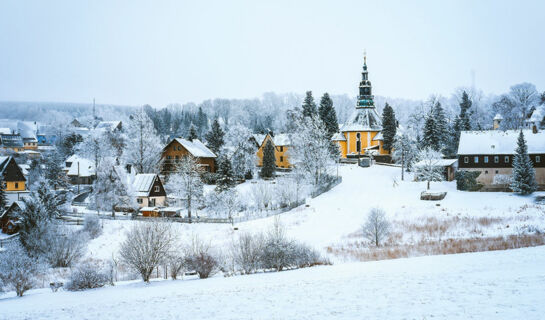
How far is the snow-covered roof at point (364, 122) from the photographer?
73625 millimetres

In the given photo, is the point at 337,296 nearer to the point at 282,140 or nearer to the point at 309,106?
the point at 282,140

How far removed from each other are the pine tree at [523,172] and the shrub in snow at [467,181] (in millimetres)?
3720

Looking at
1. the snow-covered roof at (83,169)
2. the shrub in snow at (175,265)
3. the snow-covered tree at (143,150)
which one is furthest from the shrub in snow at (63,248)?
the snow-covered roof at (83,169)

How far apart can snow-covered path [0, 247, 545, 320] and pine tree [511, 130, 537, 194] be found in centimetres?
2444

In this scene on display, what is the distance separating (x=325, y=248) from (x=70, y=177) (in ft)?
175

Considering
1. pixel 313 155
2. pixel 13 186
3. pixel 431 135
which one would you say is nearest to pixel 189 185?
pixel 313 155

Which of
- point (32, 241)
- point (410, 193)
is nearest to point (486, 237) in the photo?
point (410, 193)

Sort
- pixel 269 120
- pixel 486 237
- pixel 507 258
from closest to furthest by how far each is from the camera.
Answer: pixel 507 258, pixel 486 237, pixel 269 120

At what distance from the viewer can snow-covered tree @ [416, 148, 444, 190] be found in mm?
48500

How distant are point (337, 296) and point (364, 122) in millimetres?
60650

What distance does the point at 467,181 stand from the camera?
1820 inches

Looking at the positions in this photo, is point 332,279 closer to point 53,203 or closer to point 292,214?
point 292,214

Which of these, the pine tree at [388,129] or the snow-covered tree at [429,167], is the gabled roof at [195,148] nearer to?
the pine tree at [388,129]

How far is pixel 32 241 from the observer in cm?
3475
